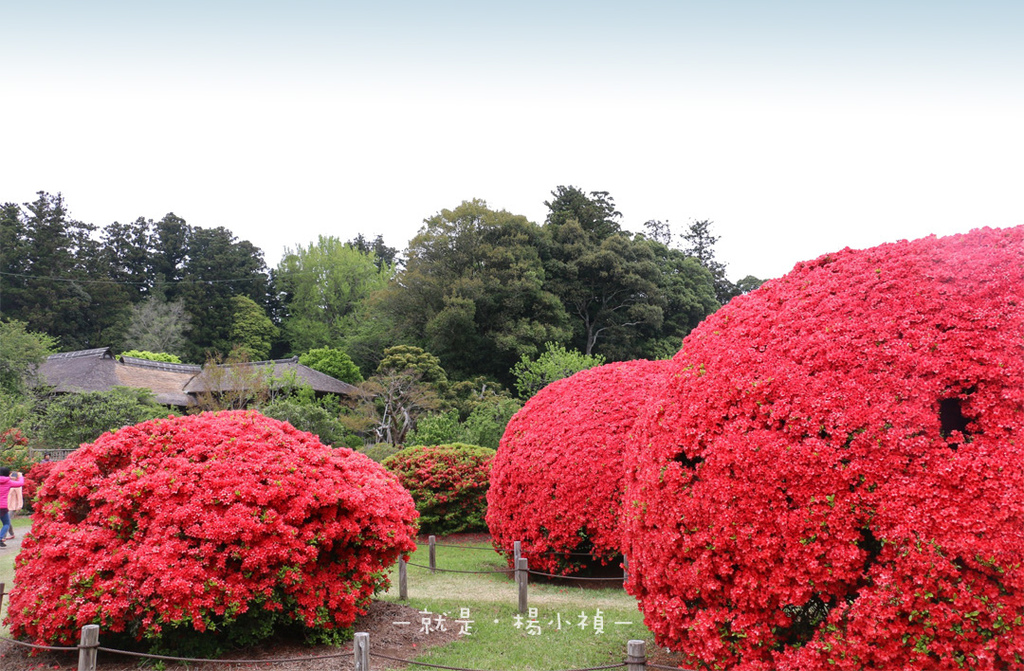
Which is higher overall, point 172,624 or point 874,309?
point 874,309

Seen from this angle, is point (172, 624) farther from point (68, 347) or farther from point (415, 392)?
point (68, 347)

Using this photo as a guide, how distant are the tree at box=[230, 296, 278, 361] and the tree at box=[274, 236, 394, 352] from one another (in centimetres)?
185

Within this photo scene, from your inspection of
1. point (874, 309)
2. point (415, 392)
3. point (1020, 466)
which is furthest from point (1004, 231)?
point (415, 392)

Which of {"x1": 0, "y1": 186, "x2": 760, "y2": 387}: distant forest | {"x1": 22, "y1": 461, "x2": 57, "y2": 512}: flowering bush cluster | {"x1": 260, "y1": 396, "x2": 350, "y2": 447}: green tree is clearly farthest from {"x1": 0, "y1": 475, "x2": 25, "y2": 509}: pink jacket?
{"x1": 0, "y1": 186, "x2": 760, "y2": 387}: distant forest

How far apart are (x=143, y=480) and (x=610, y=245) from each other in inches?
1362

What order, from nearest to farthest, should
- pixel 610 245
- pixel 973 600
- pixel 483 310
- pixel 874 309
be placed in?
pixel 973 600 < pixel 874 309 < pixel 483 310 < pixel 610 245

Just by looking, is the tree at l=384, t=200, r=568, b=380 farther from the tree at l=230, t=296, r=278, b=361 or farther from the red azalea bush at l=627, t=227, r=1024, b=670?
the red azalea bush at l=627, t=227, r=1024, b=670

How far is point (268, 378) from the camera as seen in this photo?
2809cm

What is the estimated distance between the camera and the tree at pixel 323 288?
51312mm

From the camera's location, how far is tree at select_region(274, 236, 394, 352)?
168 ft

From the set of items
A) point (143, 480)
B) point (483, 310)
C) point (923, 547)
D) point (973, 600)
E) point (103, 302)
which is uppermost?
point (103, 302)

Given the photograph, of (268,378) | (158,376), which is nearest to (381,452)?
(268,378)

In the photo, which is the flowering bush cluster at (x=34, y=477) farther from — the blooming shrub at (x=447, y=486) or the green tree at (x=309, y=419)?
the blooming shrub at (x=447, y=486)

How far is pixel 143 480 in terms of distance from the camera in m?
6.41
